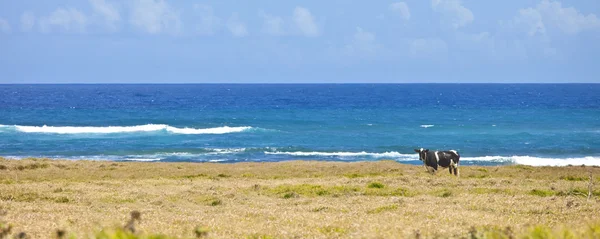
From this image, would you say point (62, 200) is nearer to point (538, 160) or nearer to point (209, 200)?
point (209, 200)

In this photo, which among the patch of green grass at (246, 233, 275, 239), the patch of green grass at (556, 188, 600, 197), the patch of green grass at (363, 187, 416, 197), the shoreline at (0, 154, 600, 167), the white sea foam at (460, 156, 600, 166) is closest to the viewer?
the patch of green grass at (246, 233, 275, 239)

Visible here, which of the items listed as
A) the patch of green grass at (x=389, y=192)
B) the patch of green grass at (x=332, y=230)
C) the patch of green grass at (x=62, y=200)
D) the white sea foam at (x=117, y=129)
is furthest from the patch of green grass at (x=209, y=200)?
the white sea foam at (x=117, y=129)

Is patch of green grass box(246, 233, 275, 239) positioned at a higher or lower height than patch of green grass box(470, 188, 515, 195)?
higher

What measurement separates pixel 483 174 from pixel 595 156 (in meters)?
25.7

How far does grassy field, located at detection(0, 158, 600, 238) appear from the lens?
13.5 m

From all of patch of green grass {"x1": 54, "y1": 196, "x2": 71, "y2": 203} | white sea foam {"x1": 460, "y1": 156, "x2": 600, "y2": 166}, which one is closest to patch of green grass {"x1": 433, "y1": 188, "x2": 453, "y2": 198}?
patch of green grass {"x1": 54, "y1": 196, "x2": 71, "y2": 203}

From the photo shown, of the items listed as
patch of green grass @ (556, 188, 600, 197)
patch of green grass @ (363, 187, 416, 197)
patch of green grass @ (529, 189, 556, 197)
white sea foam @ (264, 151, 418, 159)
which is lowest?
white sea foam @ (264, 151, 418, 159)

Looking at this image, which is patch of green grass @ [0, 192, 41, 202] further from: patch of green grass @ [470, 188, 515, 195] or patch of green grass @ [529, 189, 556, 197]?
patch of green grass @ [529, 189, 556, 197]

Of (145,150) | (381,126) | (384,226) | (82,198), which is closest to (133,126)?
(145,150)

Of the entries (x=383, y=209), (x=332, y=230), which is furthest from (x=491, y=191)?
(x=332, y=230)

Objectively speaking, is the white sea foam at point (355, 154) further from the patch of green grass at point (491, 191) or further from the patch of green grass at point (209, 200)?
the patch of green grass at point (209, 200)

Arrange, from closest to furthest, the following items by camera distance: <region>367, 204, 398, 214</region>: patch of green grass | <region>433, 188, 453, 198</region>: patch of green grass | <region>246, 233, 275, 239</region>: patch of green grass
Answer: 1. <region>246, 233, 275, 239</region>: patch of green grass
2. <region>367, 204, 398, 214</region>: patch of green grass
3. <region>433, 188, 453, 198</region>: patch of green grass

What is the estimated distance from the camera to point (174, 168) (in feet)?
132

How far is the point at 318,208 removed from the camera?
18.7m
